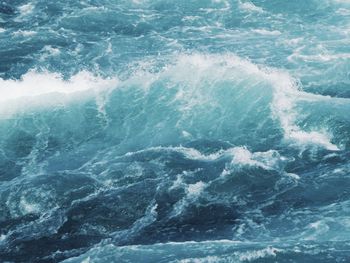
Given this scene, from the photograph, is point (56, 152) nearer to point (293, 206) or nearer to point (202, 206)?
point (202, 206)

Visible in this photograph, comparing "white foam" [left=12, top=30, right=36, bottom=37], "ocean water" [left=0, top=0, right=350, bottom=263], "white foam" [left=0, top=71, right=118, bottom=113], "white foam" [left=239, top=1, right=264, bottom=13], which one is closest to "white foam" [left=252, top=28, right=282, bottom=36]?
"ocean water" [left=0, top=0, right=350, bottom=263]

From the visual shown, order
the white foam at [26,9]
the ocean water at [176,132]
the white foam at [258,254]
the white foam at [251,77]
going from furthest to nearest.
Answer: the white foam at [26,9], the white foam at [251,77], the ocean water at [176,132], the white foam at [258,254]

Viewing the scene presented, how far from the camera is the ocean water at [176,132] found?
20.3 meters

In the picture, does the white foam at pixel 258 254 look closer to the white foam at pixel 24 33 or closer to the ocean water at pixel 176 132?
the ocean water at pixel 176 132

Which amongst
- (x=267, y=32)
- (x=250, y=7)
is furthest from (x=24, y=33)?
(x=267, y=32)

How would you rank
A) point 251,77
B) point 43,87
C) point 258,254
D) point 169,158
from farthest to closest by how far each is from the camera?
1. point 43,87
2. point 251,77
3. point 169,158
4. point 258,254

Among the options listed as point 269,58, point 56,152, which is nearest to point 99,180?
point 56,152

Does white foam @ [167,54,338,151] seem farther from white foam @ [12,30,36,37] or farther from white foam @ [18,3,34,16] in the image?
white foam @ [18,3,34,16]

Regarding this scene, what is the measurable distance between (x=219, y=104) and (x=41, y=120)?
11.5 meters

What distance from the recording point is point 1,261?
64.0 ft

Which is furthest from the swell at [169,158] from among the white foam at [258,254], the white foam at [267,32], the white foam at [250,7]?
the white foam at [250,7]

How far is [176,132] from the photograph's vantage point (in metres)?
28.1

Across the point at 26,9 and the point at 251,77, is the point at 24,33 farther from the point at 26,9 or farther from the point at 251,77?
the point at 251,77

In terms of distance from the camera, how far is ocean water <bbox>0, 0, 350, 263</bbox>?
2033 centimetres
